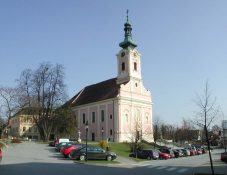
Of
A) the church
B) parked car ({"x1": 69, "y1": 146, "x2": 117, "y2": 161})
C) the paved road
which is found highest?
the church

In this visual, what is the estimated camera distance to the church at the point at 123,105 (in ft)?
240

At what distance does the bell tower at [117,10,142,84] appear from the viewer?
Result: 7794cm

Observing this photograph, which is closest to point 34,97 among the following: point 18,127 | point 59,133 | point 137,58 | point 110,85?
point 59,133

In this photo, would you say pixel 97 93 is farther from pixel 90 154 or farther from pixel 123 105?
pixel 90 154

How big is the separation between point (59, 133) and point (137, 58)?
22.3 m

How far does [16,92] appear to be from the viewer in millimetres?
68562

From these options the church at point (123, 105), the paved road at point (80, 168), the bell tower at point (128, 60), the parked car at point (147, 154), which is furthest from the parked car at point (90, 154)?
the bell tower at point (128, 60)

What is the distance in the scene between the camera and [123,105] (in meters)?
74.0

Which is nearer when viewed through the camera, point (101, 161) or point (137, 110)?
point (101, 161)

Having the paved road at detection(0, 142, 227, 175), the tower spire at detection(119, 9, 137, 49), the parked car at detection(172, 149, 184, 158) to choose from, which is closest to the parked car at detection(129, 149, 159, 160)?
the parked car at detection(172, 149, 184, 158)

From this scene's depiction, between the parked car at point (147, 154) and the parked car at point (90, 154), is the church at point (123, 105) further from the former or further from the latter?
the parked car at point (90, 154)

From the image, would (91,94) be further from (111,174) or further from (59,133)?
(111,174)

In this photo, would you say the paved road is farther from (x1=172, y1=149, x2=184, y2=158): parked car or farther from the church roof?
the church roof

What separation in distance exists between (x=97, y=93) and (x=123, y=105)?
35.2 ft
